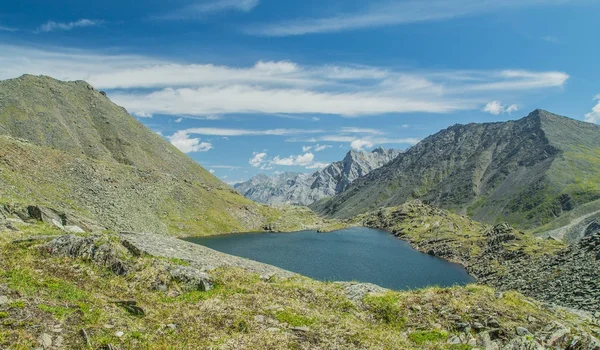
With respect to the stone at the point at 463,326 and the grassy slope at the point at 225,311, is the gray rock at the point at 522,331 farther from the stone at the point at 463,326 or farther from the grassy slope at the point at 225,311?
the stone at the point at 463,326

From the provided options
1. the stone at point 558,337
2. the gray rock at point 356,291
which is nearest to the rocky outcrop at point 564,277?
the stone at point 558,337

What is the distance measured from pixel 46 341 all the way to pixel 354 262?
105555 mm

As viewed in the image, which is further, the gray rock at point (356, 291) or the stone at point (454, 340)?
the gray rock at point (356, 291)

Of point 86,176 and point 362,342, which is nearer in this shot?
point 362,342

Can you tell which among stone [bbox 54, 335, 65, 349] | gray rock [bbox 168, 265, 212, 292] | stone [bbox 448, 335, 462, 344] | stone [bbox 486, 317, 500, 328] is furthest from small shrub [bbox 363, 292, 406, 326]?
stone [bbox 54, 335, 65, 349]

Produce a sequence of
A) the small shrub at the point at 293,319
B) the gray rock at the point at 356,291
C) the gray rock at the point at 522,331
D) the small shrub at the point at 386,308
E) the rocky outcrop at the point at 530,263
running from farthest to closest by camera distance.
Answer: the rocky outcrop at the point at 530,263 → the gray rock at the point at 356,291 → the small shrub at the point at 386,308 → the gray rock at the point at 522,331 → the small shrub at the point at 293,319

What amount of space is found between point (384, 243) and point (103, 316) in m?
167

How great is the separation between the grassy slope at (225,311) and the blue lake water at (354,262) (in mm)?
57521

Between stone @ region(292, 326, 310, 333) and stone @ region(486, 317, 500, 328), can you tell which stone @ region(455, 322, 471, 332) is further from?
stone @ region(292, 326, 310, 333)

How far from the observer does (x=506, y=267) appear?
95188 mm

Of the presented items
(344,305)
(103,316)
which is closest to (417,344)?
(344,305)

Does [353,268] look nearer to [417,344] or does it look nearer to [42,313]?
[417,344]

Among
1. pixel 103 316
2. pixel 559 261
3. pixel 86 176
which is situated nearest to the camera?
pixel 103 316

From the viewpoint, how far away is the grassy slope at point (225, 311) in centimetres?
1499
